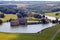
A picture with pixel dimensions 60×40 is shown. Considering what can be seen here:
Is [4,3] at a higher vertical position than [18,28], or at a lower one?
higher

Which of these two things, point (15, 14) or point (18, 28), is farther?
point (15, 14)

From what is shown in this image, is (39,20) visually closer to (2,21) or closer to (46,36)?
(2,21)

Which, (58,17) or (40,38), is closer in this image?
(40,38)

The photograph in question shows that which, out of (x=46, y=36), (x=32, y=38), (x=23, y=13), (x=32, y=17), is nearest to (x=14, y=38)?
(x=32, y=38)

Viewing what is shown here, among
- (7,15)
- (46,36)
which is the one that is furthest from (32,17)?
(46,36)

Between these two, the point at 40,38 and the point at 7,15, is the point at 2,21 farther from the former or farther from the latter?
the point at 40,38

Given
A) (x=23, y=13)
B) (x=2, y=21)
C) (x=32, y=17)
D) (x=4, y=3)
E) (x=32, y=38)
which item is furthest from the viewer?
(x=4, y=3)

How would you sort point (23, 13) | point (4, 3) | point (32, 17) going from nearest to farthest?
point (32, 17) < point (23, 13) < point (4, 3)

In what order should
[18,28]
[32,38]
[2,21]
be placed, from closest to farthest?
[32,38]
[18,28]
[2,21]

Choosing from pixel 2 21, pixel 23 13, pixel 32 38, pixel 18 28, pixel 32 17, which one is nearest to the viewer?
pixel 32 38
